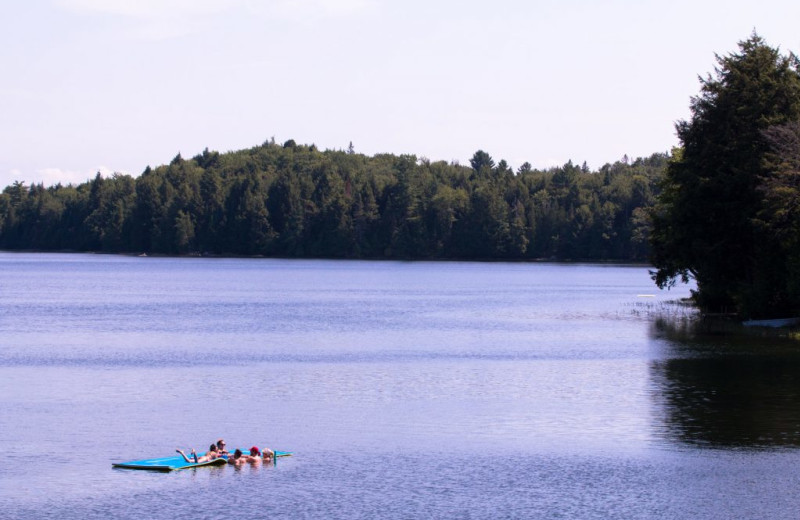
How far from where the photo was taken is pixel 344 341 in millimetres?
65312

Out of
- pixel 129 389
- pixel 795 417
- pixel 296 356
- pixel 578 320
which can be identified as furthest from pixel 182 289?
pixel 795 417

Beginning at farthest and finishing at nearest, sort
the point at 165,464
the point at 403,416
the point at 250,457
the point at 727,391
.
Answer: the point at 727,391, the point at 403,416, the point at 250,457, the point at 165,464

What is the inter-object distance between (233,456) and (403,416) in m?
9.19

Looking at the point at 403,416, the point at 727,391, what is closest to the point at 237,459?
the point at 403,416

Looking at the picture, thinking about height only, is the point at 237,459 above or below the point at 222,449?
below

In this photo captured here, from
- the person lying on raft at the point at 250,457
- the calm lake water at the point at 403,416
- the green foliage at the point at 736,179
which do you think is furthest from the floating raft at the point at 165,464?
the green foliage at the point at 736,179

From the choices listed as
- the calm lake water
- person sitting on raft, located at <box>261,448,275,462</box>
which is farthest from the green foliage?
person sitting on raft, located at <box>261,448,275,462</box>

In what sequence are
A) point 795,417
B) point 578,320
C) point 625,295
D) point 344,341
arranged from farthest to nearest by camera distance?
point 625,295 < point 578,320 < point 344,341 < point 795,417

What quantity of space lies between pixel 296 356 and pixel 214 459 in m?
27.1

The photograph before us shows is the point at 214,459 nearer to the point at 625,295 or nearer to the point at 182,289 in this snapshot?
the point at 625,295

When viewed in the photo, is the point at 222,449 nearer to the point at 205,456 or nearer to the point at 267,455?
the point at 205,456

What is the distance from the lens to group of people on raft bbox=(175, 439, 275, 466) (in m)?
30.0

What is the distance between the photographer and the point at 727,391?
43.6 m

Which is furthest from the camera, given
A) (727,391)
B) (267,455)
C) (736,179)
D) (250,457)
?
(736,179)
